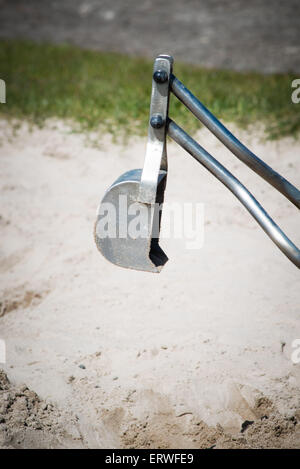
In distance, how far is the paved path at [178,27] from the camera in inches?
279

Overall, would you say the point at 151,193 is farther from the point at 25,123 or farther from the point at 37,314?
the point at 25,123

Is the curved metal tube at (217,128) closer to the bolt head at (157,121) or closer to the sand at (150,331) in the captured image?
the bolt head at (157,121)

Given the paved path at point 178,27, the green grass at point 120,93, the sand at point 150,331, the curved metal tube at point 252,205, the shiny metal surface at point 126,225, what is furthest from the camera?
the paved path at point 178,27

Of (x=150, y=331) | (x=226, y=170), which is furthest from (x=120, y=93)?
(x=226, y=170)

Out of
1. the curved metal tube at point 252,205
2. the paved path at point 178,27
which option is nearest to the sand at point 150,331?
the curved metal tube at point 252,205

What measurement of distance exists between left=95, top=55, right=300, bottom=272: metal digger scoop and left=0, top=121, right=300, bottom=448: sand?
0.75m

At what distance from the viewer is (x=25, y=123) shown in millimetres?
4375

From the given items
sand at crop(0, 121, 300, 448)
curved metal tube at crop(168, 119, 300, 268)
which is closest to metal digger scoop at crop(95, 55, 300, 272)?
curved metal tube at crop(168, 119, 300, 268)

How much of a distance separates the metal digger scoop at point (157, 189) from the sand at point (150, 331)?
2.47 ft

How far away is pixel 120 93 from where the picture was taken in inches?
189

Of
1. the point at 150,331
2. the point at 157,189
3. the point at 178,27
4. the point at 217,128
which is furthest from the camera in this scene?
the point at 178,27

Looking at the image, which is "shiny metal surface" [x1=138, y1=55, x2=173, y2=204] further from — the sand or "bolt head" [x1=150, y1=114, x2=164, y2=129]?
the sand

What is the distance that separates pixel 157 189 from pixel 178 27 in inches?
317

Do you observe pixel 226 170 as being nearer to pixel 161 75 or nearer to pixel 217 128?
pixel 217 128
